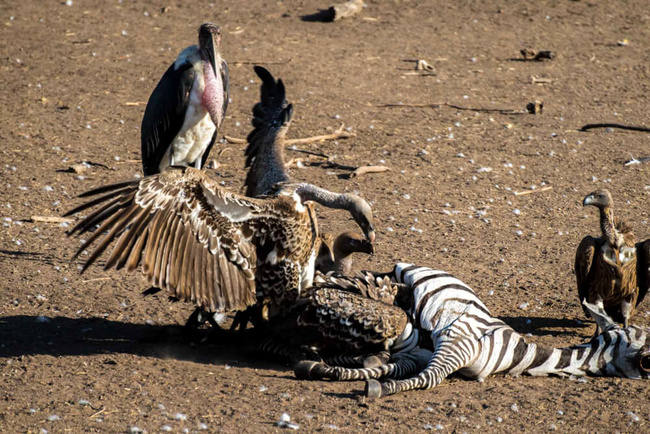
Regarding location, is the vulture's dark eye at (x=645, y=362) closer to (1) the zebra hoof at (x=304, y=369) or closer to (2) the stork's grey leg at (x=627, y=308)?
(2) the stork's grey leg at (x=627, y=308)

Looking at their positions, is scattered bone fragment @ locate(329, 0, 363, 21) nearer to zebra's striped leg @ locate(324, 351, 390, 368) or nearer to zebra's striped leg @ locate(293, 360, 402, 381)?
zebra's striped leg @ locate(324, 351, 390, 368)

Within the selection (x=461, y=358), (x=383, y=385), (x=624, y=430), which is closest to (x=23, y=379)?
(x=383, y=385)

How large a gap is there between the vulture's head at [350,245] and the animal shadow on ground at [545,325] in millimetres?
1039

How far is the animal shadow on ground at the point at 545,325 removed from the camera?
5.51m

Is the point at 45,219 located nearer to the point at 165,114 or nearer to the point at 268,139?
the point at 165,114

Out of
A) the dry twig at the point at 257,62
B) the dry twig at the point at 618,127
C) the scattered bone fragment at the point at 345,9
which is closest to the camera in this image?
the dry twig at the point at 618,127

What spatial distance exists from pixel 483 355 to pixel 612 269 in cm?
121

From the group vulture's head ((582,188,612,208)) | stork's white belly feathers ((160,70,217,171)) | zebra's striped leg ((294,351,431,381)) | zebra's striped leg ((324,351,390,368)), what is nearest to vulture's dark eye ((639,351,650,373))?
vulture's head ((582,188,612,208))

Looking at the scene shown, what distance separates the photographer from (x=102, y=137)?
859cm

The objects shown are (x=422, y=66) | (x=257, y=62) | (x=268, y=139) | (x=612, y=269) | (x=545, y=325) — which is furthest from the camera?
(x=422, y=66)

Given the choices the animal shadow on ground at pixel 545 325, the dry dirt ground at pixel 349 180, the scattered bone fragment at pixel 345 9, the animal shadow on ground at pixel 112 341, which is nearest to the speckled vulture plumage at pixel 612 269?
the animal shadow on ground at pixel 545 325

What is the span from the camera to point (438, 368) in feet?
15.2

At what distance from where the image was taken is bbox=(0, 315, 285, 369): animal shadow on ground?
4887 millimetres

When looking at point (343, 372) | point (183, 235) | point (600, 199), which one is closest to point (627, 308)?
point (600, 199)
